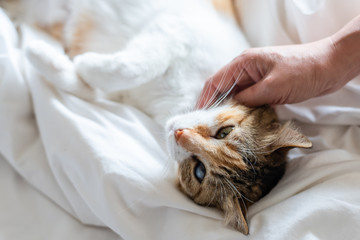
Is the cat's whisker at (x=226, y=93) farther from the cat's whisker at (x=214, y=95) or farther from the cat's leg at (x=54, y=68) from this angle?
the cat's leg at (x=54, y=68)

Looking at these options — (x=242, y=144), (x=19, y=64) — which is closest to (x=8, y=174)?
(x=19, y=64)

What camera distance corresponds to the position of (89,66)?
1388 millimetres

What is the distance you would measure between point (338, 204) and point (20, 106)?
4.48 feet

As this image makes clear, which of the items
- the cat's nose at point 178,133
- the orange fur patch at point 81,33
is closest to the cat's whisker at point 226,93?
the cat's nose at point 178,133

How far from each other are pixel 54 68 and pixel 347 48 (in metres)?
1.23

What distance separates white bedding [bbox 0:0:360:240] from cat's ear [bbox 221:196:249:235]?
0.10 ft

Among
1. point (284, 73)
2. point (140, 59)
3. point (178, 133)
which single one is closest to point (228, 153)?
point (178, 133)

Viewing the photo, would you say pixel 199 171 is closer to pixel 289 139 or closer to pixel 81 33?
pixel 289 139

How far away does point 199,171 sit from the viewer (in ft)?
4.20

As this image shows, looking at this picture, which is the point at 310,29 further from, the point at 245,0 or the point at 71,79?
the point at 71,79

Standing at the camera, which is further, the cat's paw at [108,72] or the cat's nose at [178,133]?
the cat's paw at [108,72]

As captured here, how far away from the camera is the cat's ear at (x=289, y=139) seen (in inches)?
48.1

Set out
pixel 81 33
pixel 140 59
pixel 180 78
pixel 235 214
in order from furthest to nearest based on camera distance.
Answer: pixel 81 33, pixel 180 78, pixel 140 59, pixel 235 214

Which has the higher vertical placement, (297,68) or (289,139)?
(297,68)
